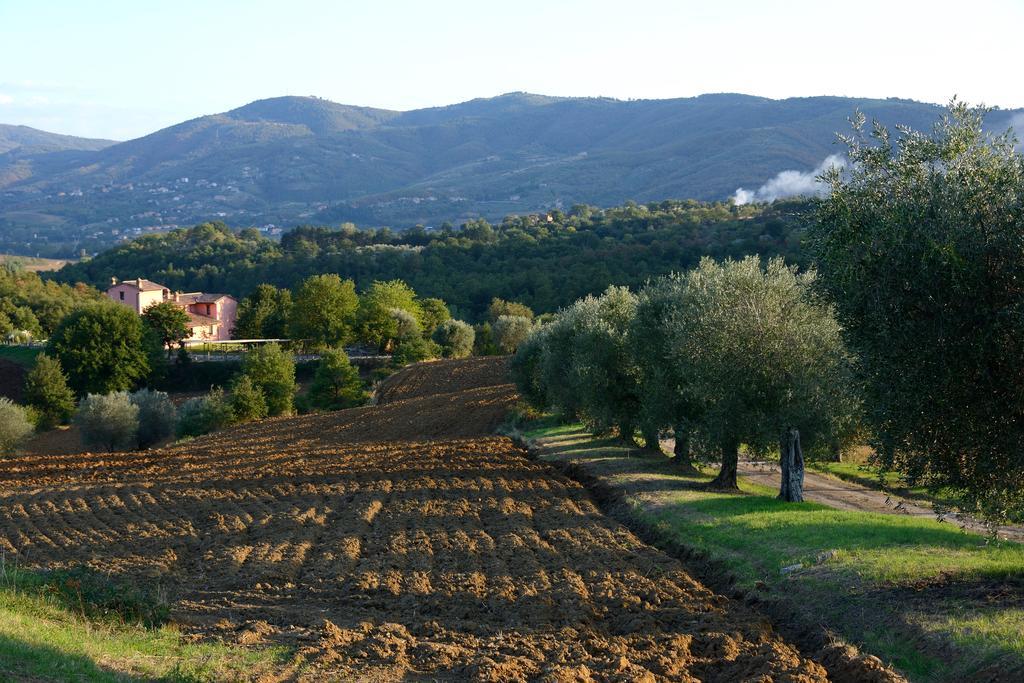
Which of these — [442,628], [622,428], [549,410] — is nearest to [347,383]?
[549,410]

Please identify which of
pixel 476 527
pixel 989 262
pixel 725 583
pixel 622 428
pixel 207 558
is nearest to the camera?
pixel 989 262

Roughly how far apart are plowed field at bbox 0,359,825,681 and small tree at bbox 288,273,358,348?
181 feet

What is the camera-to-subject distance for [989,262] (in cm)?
1462

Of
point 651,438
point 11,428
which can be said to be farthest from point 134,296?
point 651,438

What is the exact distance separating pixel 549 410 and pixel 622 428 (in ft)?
55.2

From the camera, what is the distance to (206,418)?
64.2 metres

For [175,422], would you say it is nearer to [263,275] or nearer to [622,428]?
[622,428]

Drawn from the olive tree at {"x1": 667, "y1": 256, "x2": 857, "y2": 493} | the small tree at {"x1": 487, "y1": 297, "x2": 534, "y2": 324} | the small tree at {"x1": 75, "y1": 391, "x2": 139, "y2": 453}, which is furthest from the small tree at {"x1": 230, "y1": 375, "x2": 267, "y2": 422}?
the olive tree at {"x1": 667, "y1": 256, "x2": 857, "y2": 493}

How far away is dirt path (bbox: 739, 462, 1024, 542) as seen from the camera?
26.8 m

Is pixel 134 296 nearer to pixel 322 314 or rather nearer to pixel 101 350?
pixel 322 314

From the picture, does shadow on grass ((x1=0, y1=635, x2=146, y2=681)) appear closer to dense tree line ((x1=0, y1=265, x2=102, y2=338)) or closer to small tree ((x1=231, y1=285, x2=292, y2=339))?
small tree ((x1=231, y1=285, x2=292, y2=339))

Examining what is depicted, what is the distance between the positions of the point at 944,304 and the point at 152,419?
58.2 meters

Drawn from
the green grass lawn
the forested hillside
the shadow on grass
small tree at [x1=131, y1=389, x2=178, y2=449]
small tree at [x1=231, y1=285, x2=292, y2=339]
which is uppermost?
the forested hillside

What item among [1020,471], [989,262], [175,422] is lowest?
[175,422]
